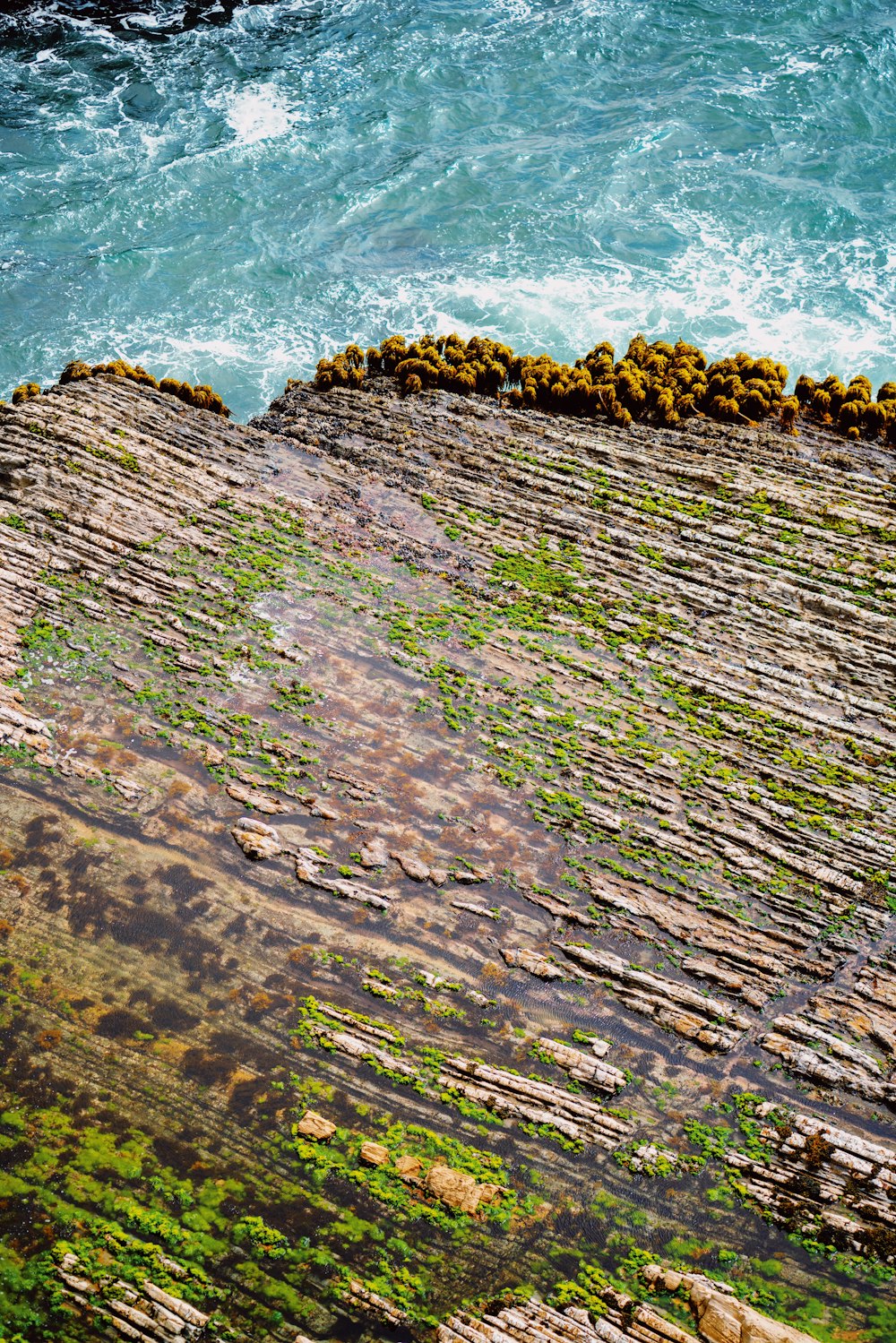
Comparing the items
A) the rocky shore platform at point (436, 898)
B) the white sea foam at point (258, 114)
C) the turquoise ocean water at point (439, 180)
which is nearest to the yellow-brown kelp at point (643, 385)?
the rocky shore platform at point (436, 898)

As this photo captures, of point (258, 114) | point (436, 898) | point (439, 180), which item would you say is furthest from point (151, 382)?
point (258, 114)

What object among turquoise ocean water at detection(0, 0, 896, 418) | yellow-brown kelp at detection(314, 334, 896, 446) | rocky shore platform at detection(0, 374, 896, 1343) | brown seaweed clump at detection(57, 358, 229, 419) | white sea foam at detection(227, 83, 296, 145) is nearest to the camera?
rocky shore platform at detection(0, 374, 896, 1343)

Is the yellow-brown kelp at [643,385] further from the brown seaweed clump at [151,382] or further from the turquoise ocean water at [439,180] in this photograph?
the turquoise ocean water at [439,180]

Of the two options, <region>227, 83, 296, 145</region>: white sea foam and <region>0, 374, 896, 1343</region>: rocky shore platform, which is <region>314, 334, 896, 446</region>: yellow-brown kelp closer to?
<region>0, 374, 896, 1343</region>: rocky shore platform

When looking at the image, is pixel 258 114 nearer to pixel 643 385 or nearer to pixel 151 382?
pixel 151 382

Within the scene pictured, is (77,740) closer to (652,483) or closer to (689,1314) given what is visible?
(689,1314)

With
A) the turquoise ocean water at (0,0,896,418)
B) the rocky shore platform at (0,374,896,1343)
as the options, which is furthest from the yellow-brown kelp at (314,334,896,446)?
the turquoise ocean water at (0,0,896,418)

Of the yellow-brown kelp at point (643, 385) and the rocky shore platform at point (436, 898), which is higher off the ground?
the yellow-brown kelp at point (643, 385)
